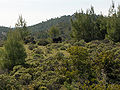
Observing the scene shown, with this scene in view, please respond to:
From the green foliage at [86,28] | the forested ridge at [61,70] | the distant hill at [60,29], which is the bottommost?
the forested ridge at [61,70]

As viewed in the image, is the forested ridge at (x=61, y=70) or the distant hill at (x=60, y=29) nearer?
the forested ridge at (x=61, y=70)

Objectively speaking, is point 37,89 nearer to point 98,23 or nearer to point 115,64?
Answer: point 115,64

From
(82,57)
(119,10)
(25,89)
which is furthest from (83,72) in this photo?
(119,10)

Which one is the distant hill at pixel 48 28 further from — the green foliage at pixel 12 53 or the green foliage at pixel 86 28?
the green foliage at pixel 12 53

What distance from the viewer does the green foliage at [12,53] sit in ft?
50.8

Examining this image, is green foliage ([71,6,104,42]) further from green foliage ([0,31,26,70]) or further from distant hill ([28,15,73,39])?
green foliage ([0,31,26,70])

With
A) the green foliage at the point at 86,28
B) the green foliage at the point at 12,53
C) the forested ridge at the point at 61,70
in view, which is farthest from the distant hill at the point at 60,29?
the forested ridge at the point at 61,70

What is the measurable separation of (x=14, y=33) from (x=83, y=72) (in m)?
9.91

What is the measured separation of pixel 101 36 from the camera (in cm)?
3197

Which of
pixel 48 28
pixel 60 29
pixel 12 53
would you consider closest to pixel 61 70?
pixel 12 53

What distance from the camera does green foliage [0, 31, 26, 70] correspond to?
50.8 ft

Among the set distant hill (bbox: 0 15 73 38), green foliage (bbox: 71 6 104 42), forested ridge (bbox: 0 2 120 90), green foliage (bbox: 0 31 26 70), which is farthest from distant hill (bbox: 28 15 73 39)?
forested ridge (bbox: 0 2 120 90)

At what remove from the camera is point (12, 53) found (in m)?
15.9

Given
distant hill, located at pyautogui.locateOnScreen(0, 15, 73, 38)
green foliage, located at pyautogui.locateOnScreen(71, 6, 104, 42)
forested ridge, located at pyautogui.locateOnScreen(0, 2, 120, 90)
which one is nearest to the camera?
forested ridge, located at pyautogui.locateOnScreen(0, 2, 120, 90)
